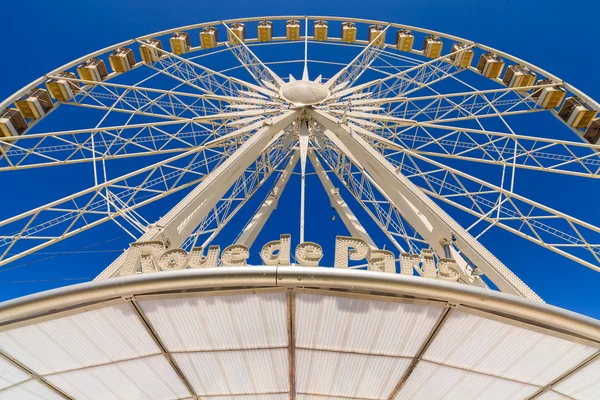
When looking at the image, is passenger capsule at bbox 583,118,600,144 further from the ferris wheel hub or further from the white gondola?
the white gondola

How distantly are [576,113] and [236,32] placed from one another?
19210 millimetres

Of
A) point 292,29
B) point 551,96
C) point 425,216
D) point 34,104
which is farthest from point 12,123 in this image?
point 551,96

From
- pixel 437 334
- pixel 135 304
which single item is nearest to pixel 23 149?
pixel 135 304

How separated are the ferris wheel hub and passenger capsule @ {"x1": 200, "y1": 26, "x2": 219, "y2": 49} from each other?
321 inches

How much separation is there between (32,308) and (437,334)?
6924 mm

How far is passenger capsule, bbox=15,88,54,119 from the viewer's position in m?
15.3

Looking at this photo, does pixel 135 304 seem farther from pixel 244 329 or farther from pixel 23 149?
pixel 23 149

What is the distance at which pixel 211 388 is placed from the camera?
7488 millimetres

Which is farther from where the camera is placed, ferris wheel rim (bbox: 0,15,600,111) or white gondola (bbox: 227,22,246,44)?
white gondola (bbox: 227,22,246,44)

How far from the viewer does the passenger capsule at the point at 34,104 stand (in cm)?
1533

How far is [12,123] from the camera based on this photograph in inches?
564

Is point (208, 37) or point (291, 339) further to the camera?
point (208, 37)

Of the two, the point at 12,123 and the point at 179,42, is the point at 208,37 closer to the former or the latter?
the point at 179,42

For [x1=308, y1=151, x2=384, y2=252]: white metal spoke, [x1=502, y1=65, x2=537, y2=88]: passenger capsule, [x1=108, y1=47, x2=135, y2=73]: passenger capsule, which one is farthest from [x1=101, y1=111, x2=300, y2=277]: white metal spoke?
[x1=502, y1=65, x2=537, y2=88]: passenger capsule
